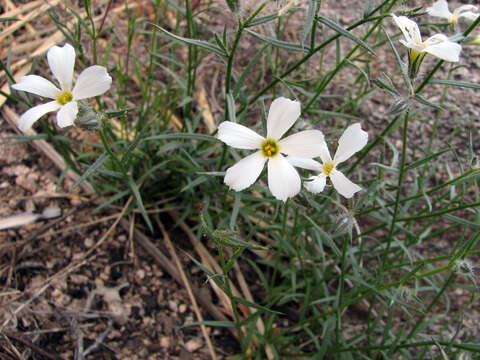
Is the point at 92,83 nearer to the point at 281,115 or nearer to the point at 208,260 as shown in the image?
the point at 281,115

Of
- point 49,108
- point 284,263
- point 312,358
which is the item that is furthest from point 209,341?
point 49,108

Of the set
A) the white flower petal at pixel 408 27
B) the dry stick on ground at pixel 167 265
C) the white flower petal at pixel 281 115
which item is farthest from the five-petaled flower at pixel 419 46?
the dry stick on ground at pixel 167 265

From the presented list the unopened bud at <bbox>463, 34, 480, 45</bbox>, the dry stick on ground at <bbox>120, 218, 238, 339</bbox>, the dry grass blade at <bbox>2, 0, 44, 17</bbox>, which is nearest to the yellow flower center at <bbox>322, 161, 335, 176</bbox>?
the unopened bud at <bbox>463, 34, 480, 45</bbox>

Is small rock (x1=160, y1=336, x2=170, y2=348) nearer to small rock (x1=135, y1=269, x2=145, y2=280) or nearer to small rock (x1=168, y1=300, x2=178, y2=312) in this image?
small rock (x1=168, y1=300, x2=178, y2=312)

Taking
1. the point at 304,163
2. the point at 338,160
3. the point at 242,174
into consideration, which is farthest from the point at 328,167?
the point at 242,174

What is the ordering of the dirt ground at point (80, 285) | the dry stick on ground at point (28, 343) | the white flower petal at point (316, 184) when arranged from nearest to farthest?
the white flower petal at point (316, 184)
the dry stick on ground at point (28, 343)
the dirt ground at point (80, 285)

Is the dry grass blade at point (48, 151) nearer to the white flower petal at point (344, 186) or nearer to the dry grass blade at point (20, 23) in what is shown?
the dry grass blade at point (20, 23)
